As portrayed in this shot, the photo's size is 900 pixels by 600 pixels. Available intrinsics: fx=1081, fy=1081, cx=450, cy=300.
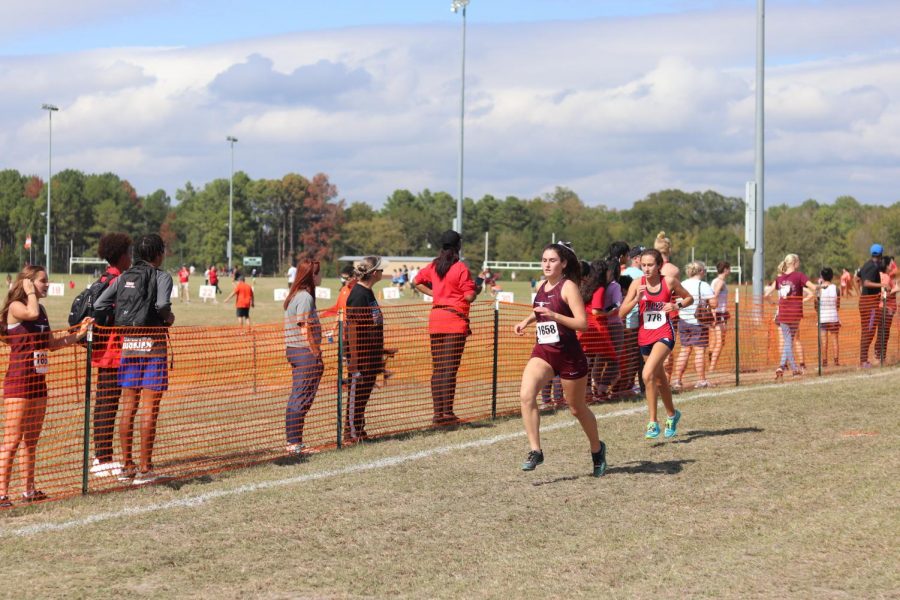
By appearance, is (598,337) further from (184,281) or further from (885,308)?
(184,281)

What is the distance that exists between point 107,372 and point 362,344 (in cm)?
286

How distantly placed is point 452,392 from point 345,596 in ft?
19.7

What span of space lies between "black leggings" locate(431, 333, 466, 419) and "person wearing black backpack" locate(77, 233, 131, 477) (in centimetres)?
373

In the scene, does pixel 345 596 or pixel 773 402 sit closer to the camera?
pixel 345 596

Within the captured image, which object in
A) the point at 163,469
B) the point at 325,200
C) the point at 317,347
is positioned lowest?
the point at 163,469

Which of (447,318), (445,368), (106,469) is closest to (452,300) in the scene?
(447,318)

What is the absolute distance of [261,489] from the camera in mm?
8180

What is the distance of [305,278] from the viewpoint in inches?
398

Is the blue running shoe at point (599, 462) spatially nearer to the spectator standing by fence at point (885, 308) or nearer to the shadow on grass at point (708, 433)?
the shadow on grass at point (708, 433)

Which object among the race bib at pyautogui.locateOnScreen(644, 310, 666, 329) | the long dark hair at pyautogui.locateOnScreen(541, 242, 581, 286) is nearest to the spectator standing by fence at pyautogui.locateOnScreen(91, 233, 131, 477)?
the long dark hair at pyautogui.locateOnScreen(541, 242, 581, 286)

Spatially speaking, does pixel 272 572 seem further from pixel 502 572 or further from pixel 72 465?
pixel 72 465

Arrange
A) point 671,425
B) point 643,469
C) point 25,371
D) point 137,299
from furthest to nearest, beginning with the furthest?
point 671,425
point 643,469
point 137,299
point 25,371

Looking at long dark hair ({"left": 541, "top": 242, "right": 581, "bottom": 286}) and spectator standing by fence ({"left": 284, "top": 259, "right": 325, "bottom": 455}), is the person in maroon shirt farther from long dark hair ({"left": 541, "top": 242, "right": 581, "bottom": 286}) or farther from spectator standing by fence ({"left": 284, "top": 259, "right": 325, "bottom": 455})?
long dark hair ({"left": 541, "top": 242, "right": 581, "bottom": 286})

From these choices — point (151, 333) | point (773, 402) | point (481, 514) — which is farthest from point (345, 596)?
point (773, 402)
